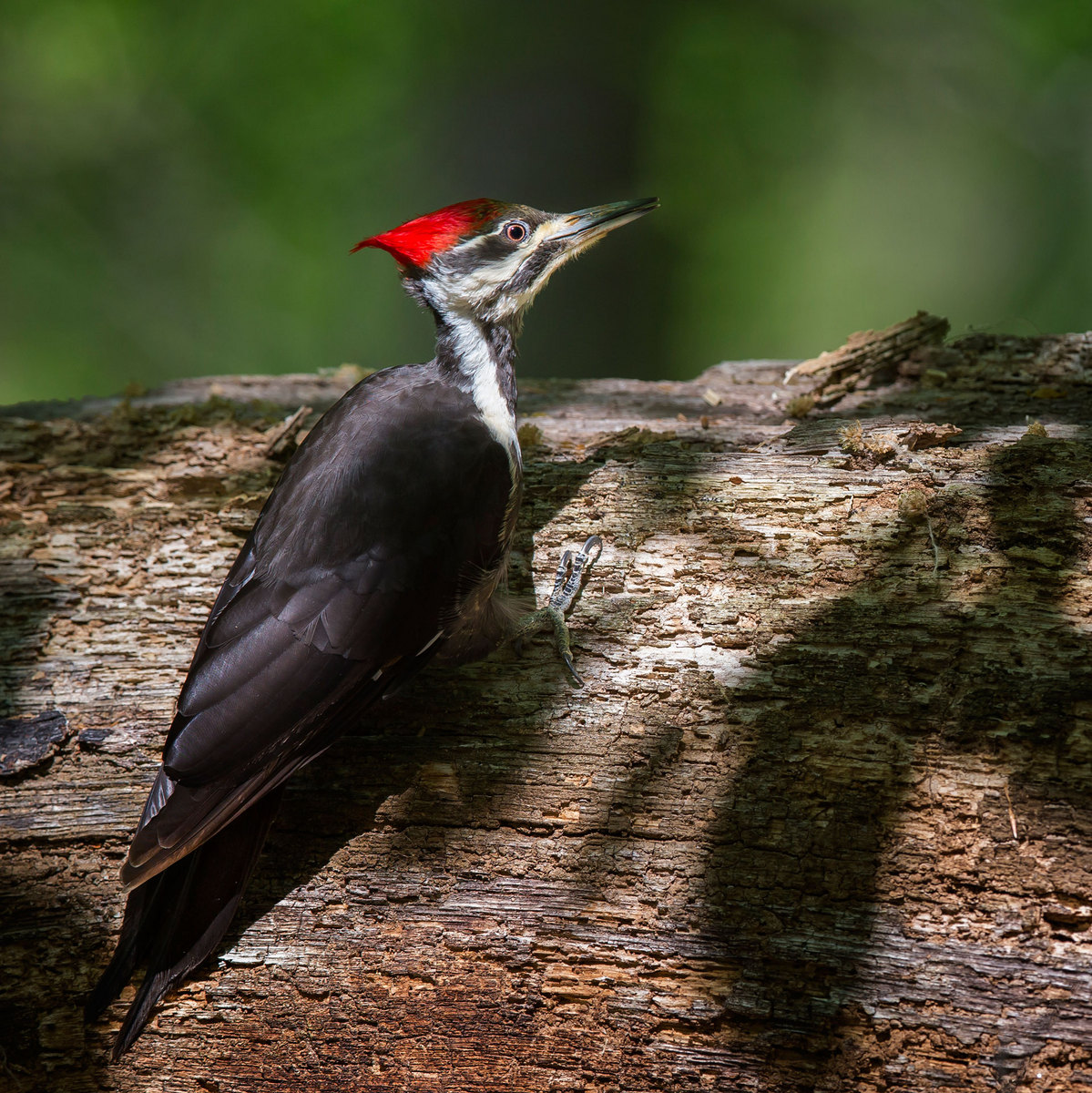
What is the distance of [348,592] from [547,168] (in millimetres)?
4361

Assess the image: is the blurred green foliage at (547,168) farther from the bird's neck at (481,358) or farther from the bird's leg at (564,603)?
the bird's leg at (564,603)

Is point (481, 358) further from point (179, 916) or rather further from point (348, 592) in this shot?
point (179, 916)

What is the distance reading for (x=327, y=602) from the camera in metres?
2.23

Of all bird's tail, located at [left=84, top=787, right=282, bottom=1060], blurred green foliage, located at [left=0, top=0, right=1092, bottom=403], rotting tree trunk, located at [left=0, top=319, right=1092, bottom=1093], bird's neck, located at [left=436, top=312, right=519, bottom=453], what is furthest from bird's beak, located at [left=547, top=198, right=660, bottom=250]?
blurred green foliage, located at [left=0, top=0, right=1092, bottom=403]

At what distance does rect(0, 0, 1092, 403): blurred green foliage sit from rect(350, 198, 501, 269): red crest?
3002mm

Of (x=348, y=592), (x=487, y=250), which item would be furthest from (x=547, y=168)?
(x=348, y=592)

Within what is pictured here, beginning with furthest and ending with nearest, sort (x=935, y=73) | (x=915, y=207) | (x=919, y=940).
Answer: (x=915, y=207) < (x=935, y=73) < (x=919, y=940)

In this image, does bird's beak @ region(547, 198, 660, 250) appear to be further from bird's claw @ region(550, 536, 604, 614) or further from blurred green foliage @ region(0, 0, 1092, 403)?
blurred green foliage @ region(0, 0, 1092, 403)

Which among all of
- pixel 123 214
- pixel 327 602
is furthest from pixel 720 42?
pixel 327 602

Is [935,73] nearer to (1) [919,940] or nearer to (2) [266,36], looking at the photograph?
(2) [266,36]

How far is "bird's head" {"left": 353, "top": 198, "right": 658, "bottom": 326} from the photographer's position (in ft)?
9.53

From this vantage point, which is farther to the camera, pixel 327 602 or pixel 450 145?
pixel 450 145

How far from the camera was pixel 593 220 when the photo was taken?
A: 3.02m

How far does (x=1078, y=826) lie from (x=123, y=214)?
974 cm
